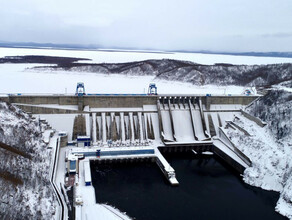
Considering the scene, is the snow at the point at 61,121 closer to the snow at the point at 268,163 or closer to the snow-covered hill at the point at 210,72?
the snow at the point at 268,163

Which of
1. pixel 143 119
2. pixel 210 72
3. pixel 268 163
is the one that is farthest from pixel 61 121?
pixel 210 72

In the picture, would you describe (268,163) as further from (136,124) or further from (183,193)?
(136,124)

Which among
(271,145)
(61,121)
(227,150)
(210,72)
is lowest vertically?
(227,150)

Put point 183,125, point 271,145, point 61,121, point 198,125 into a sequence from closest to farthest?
1. point 271,145
2. point 61,121
3. point 183,125
4. point 198,125

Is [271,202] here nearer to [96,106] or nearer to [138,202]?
[138,202]

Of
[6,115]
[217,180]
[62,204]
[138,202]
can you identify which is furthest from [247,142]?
[6,115]

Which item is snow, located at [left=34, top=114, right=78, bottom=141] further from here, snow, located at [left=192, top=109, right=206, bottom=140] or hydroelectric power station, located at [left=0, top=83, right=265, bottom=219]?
snow, located at [left=192, top=109, right=206, bottom=140]

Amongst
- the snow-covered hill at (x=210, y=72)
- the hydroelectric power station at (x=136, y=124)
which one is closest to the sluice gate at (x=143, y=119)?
the hydroelectric power station at (x=136, y=124)

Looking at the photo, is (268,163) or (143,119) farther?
(143,119)
